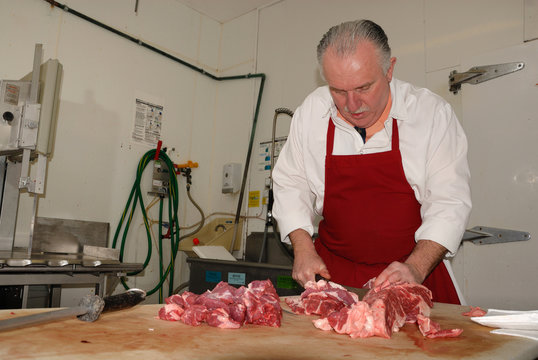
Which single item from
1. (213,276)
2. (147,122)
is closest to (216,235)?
(213,276)

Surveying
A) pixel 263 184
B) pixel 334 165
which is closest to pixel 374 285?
pixel 334 165

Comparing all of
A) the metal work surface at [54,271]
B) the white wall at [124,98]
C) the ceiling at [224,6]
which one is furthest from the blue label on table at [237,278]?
the ceiling at [224,6]

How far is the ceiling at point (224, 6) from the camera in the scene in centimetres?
526

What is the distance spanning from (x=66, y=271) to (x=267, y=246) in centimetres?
223

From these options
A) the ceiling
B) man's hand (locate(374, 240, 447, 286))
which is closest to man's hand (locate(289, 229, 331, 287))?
man's hand (locate(374, 240, 447, 286))

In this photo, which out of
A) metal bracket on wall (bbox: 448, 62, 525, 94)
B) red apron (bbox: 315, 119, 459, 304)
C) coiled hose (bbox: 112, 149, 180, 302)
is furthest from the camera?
coiled hose (bbox: 112, 149, 180, 302)

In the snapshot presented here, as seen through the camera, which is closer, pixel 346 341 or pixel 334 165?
pixel 346 341

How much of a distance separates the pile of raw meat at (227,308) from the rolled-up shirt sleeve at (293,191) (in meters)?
0.73

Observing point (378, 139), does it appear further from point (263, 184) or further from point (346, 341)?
point (263, 184)

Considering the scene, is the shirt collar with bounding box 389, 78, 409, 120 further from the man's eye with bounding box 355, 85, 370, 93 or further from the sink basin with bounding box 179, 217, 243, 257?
the sink basin with bounding box 179, 217, 243, 257

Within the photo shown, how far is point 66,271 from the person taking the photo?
2715 mm

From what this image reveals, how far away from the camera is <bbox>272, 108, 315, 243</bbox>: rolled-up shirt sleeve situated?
7.50 ft

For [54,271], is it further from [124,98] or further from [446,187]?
[124,98]

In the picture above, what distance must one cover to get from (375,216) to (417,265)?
353mm
